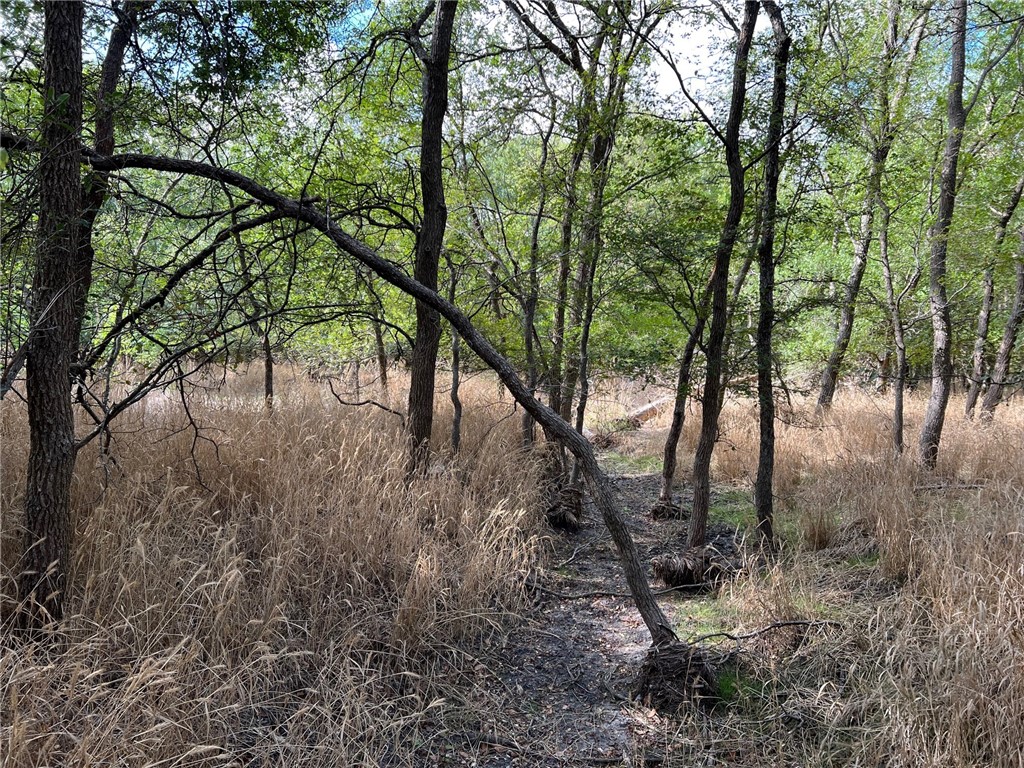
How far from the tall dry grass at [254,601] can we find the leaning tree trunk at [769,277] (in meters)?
1.91

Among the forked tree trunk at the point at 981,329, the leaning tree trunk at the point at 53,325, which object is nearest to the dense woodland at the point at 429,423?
the leaning tree trunk at the point at 53,325

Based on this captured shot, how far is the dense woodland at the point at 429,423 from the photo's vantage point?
7.60 feet

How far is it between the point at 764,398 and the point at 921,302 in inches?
168

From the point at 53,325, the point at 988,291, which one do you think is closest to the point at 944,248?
the point at 988,291

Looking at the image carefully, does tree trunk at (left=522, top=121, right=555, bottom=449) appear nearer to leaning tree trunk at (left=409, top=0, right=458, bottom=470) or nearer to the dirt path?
leaning tree trunk at (left=409, top=0, right=458, bottom=470)

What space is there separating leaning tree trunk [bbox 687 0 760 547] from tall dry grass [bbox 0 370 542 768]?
4.48ft

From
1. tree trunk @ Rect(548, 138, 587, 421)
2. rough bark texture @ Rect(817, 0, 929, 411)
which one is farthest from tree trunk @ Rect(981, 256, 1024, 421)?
tree trunk @ Rect(548, 138, 587, 421)

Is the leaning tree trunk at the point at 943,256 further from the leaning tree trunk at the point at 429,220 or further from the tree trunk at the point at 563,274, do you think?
the leaning tree trunk at the point at 429,220

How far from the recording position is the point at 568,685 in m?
3.04

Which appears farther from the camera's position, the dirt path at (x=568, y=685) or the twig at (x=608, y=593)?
the twig at (x=608, y=593)

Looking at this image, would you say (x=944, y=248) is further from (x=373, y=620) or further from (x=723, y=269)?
(x=373, y=620)

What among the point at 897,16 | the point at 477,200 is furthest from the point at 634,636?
the point at 897,16

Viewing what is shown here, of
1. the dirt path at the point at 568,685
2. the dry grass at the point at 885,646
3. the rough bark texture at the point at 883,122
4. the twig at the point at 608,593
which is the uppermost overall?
A: the rough bark texture at the point at 883,122

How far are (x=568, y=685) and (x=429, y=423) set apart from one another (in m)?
2.59
